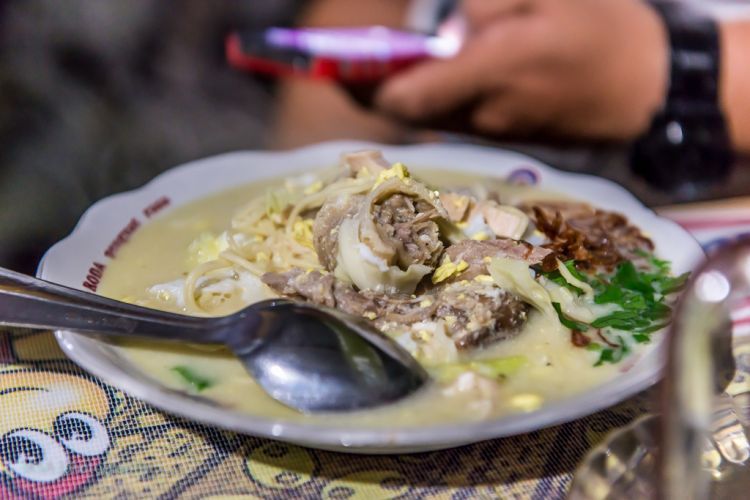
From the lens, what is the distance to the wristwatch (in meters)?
3.25

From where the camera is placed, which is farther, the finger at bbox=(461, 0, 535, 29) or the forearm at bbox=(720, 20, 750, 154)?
the finger at bbox=(461, 0, 535, 29)

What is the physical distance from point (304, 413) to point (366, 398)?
0.40 feet

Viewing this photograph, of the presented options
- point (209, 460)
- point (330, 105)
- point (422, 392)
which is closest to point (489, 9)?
point (330, 105)

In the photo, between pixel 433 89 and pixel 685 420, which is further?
pixel 433 89

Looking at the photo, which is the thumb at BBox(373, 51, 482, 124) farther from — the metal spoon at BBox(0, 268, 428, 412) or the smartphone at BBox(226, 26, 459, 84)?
the metal spoon at BBox(0, 268, 428, 412)

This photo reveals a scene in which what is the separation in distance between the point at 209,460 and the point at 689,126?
277 centimetres

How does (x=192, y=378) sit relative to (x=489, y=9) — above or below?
above

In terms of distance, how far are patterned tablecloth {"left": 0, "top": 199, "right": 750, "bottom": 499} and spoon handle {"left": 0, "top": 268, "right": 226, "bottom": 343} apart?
213 millimetres

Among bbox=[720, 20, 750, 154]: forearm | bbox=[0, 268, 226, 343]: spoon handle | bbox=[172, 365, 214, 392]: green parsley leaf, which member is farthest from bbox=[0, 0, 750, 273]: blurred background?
bbox=[172, 365, 214, 392]: green parsley leaf

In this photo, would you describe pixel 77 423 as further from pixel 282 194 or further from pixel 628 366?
pixel 628 366

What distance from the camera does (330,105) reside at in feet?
14.2

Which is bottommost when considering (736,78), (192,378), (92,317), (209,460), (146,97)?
(146,97)

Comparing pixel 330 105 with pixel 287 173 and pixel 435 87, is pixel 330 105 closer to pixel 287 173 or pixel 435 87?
pixel 435 87

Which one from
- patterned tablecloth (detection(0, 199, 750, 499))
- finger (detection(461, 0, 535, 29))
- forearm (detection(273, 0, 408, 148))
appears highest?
patterned tablecloth (detection(0, 199, 750, 499))
